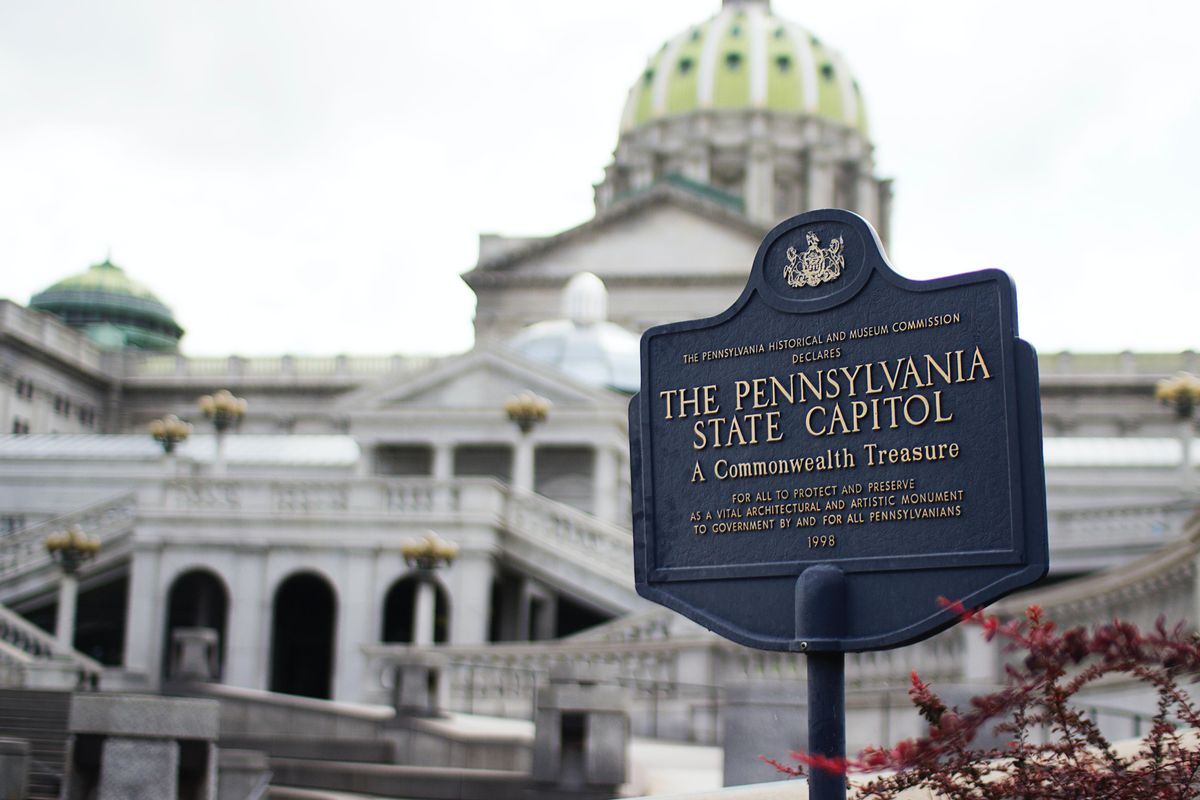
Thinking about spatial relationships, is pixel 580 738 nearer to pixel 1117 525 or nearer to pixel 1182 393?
pixel 1117 525

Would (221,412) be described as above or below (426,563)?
above

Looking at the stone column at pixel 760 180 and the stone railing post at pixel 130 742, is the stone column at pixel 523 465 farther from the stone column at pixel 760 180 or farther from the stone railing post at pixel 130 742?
the stone column at pixel 760 180

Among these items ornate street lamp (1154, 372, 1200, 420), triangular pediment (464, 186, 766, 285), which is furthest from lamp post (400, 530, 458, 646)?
triangular pediment (464, 186, 766, 285)

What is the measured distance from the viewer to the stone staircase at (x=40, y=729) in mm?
20203

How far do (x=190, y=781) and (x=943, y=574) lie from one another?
899 cm

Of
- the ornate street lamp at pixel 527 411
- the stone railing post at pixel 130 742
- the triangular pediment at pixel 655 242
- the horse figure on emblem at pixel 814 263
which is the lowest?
the stone railing post at pixel 130 742

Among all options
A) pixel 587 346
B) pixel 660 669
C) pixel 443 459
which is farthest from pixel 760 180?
pixel 660 669

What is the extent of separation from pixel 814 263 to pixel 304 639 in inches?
1538

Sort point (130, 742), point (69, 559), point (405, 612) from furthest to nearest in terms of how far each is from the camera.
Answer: point (405, 612) < point (69, 559) < point (130, 742)

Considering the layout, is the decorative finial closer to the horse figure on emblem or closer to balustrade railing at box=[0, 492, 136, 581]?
balustrade railing at box=[0, 492, 136, 581]

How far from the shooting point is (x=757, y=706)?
52.2 feet

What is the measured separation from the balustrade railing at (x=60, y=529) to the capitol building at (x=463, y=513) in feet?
0.29

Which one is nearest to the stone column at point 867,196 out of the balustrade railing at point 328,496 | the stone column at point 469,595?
the balustrade railing at point 328,496

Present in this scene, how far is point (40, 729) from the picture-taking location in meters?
24.3
